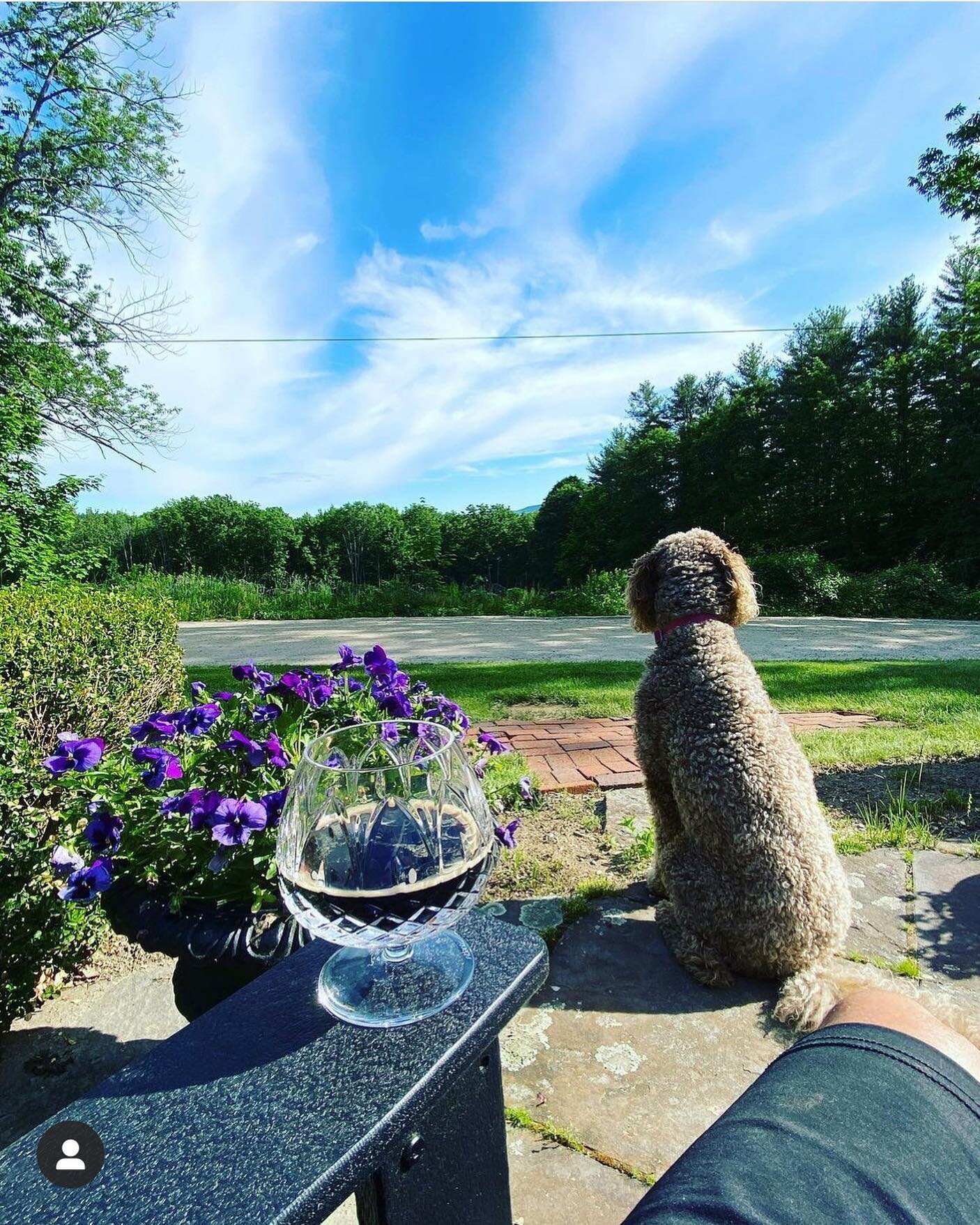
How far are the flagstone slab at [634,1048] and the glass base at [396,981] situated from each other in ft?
3.43

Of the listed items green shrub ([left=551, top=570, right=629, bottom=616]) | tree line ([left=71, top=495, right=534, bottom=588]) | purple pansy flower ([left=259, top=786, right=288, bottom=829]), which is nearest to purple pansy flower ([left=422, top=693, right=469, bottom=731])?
purple pansy flower ([left=259, top=786, right=288, bottom=829])

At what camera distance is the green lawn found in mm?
4242

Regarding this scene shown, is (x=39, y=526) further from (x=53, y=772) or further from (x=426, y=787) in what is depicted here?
(x=426, y=787)

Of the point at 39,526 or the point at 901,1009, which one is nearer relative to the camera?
the point at 901,1009

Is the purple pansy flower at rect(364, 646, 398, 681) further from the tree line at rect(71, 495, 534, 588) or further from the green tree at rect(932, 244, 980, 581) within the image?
the tree line at rect(71, 495, 534, 588)

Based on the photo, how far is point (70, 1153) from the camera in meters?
0.58

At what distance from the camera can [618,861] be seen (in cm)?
288

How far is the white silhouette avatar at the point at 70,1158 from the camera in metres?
0.56

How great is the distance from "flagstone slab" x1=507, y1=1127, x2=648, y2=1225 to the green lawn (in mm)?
3015

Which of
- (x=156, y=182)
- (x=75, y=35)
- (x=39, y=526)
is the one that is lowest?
(x=39, y=526)

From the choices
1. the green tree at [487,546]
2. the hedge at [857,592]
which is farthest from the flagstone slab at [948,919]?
the green tree at [487,546]

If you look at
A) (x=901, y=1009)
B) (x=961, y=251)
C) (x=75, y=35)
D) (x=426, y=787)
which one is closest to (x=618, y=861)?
(x=901, y=1009)

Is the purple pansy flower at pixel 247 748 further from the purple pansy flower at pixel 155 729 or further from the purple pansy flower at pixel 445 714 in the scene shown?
the purple pansy flower at pixel 445 714

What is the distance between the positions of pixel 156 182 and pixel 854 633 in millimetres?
15164
